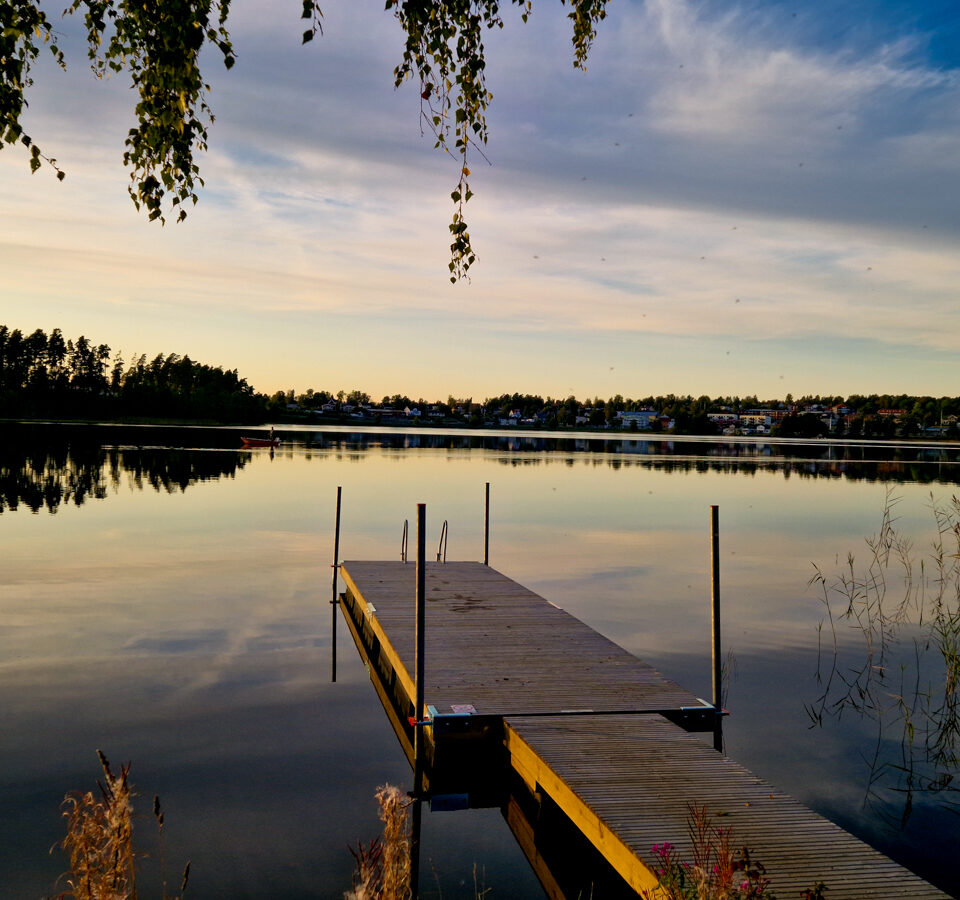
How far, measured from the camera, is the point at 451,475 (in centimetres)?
5159

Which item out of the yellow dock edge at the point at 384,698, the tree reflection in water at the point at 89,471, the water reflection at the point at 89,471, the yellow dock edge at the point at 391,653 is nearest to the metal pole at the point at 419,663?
the yellow dock edge at the point at 391,653

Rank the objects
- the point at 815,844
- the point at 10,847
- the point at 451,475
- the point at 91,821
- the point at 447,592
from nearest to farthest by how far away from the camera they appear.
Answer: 1. the point at 91,821
2. the point at 815,844
3. the point at 10,847
4. the point at 447,592
5. the point at 451,475

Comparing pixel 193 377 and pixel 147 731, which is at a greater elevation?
pixel 193 377

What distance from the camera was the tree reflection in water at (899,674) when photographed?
9766 mm

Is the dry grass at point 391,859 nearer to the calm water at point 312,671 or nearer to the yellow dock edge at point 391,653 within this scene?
the calm water at point 312,671

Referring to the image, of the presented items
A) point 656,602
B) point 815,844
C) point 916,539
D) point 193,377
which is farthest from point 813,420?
point 815,844

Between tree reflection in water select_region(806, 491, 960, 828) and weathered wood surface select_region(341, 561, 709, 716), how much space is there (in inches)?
107

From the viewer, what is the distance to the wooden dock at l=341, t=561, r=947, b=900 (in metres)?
5.86

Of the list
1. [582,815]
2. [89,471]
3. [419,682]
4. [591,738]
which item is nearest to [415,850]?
[419,682]

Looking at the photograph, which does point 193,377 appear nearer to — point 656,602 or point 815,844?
point 656,602

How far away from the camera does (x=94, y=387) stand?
157375mm

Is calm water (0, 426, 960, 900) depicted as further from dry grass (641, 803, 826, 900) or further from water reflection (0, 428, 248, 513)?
dry grass (641, 803, 826, 900)

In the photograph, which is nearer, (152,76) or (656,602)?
(152,76)

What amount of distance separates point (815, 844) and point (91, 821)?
4914 millimetres
